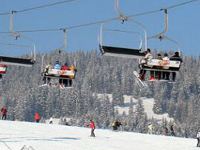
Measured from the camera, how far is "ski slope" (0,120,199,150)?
97.5ft

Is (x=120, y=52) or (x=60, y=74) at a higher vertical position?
(x=120, y=52)

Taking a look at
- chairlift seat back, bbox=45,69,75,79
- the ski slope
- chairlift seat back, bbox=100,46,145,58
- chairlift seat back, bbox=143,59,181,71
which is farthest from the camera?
chairlift seat back, bbox=45,69,75,79

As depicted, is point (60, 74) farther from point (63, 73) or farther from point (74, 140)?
point (74, 140)

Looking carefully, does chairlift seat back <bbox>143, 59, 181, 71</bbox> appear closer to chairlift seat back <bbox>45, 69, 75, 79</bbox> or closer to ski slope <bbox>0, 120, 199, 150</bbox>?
ski slope <bbox>0, 120, 199, 150</bbox>

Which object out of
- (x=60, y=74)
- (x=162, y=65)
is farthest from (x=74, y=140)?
(x=162, y=65)

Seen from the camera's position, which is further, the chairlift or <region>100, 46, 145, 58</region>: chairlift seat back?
the chairlift

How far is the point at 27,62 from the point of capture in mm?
29766

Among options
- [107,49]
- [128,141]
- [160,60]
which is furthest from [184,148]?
[107,49]

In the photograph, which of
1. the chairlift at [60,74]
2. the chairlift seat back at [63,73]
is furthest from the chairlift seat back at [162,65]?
→ the chairlift seat back at [63,73]

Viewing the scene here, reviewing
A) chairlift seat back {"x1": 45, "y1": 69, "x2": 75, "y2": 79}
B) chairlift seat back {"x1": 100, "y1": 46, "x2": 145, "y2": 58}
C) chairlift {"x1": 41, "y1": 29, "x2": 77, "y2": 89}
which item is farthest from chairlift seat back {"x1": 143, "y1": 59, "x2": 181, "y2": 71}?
chairlift seat back {"x1": 45, "y1": 69, "x2": 75, "y2": 79}

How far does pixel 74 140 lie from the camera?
32.8m

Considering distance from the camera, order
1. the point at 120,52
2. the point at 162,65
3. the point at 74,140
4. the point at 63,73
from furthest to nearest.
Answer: the point at 74,140
the point at 63,73
the point at 162,65
the point at 120,52

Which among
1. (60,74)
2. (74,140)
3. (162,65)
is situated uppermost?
(162,65)

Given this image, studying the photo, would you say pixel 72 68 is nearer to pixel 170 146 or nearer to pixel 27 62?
pixel 27 62
